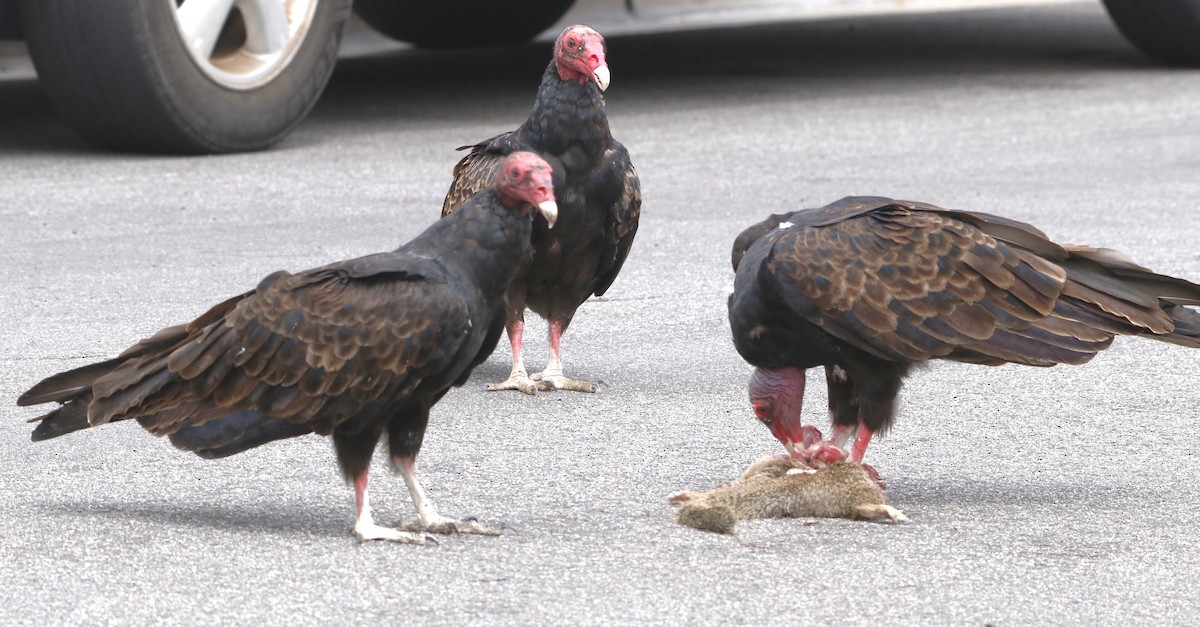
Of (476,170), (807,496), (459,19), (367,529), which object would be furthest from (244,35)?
(807,496)

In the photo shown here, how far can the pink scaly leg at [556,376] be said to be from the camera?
5.70m

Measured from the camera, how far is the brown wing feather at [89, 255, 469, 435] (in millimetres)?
4023

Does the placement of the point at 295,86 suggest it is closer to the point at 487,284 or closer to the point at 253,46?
the point at 253,46

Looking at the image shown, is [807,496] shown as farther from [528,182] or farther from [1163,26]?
[1163,26]

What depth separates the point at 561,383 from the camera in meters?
5.72

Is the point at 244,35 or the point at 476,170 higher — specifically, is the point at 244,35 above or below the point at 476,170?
below

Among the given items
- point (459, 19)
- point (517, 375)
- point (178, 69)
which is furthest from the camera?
point (459, 19)

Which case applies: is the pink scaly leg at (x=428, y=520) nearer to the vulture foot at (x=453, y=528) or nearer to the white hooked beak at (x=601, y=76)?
the vulture foot at (x=453, y=528)

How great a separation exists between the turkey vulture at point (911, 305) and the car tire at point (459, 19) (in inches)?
373

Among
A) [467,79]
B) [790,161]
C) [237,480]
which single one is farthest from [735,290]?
[467,79]

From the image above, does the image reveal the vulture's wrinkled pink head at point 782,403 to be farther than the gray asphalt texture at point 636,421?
Yes

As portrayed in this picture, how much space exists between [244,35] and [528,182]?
5.56m

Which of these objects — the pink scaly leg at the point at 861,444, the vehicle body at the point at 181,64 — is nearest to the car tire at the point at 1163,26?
the vehicle body at the point at 181,64

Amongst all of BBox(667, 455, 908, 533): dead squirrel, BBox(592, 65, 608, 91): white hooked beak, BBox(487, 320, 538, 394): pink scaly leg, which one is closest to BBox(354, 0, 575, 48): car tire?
BBox(487, 320, 538, 394): pink scaly leg
